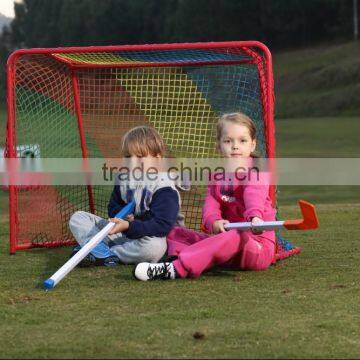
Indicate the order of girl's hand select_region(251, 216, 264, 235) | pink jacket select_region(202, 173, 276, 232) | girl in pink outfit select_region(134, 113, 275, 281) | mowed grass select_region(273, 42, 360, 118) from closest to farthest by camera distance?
1. girl's hand select_region(251, 216, 264, 235)
2. girl in pink outfit select_region(134, 113, 275, 281)
3. pink jacket select_region(202, 173, 276, 232)
4. mowed grass select_region(273, 42, 360, 118)

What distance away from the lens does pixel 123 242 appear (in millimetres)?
6082

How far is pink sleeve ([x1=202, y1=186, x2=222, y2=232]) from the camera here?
221 inches

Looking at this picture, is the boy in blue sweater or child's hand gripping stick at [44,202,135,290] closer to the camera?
child's hand gripping stick at [44,202,135,290]

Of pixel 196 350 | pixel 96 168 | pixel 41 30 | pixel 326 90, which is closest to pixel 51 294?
pixel 196 350

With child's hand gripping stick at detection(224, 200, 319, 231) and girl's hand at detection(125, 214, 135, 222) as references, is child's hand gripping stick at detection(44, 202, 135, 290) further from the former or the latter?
child's hand gripping stick at detection(224, 200, 319, 231)

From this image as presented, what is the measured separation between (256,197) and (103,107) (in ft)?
9.75

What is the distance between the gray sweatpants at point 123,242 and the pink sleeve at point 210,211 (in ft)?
1.15

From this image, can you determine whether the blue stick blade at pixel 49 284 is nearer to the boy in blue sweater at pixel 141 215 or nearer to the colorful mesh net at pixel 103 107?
Answer: the boy in blue sweater at pixel 141 215

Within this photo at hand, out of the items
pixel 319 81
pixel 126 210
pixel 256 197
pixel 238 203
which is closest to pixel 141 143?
pixel 126 210

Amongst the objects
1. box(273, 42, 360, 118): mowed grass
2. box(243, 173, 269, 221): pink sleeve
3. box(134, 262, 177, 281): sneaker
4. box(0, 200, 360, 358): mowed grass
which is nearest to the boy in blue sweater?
box(0, 200, 360, 358): mowed grass

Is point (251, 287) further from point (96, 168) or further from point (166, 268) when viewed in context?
point (96, 168)

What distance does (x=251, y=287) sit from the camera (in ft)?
16.9

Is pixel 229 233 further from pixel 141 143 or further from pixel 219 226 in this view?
pixel 141 143

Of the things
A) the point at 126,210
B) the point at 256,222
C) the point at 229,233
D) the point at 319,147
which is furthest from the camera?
the point at 319,147
